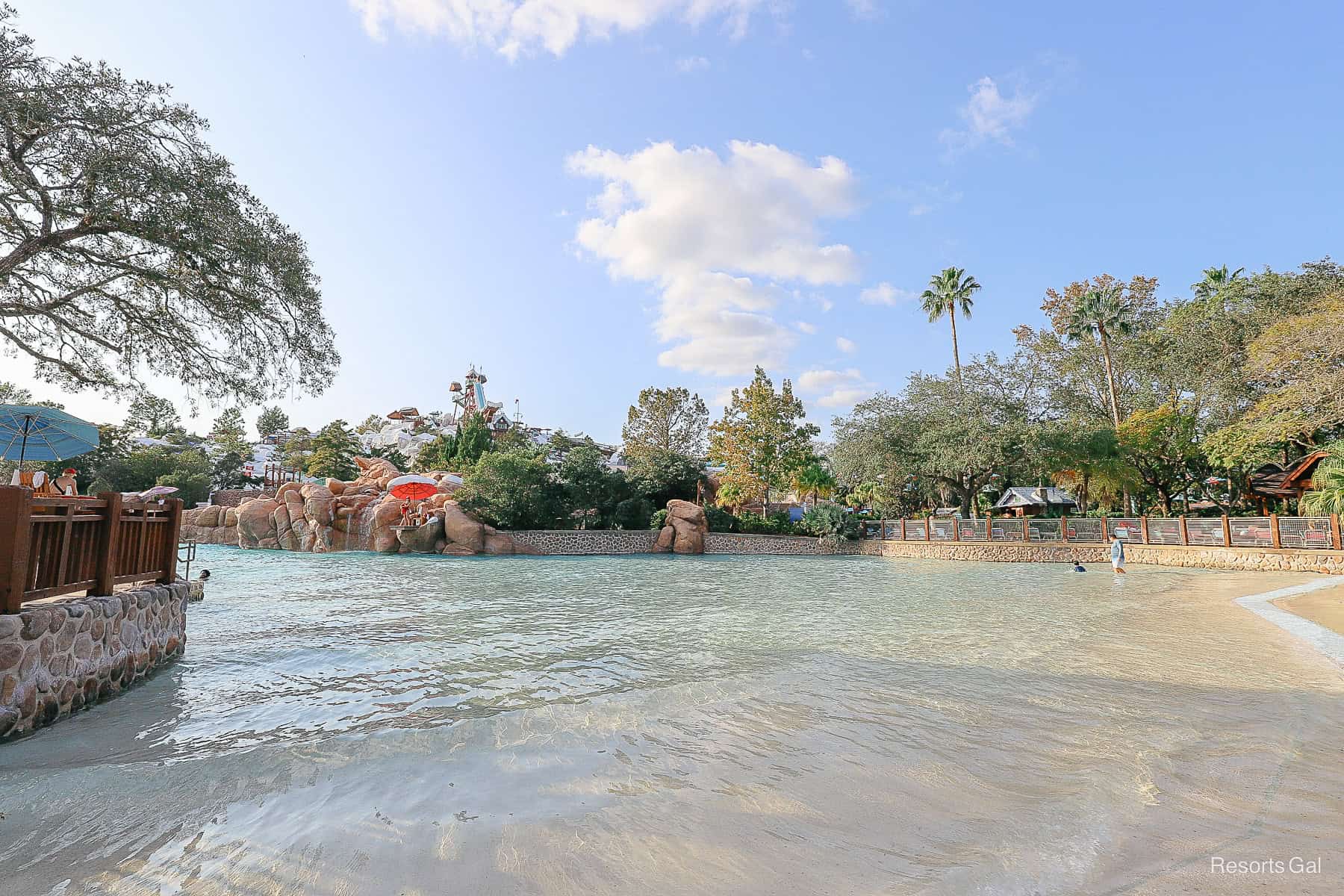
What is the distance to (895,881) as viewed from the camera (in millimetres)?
2902

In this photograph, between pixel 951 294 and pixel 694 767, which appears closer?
pixel 694 767

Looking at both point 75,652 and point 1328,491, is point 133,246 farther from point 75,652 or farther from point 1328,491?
point 1328,491

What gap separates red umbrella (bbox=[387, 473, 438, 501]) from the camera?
93.6ft

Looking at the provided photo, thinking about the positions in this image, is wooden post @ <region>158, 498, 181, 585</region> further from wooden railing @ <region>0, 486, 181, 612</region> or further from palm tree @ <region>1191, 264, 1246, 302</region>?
palm tree @ <region>1191, 264, 1246, 302</region>

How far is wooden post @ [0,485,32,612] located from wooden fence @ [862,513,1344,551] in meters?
26.4

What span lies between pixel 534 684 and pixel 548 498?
24.7 m

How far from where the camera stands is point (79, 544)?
19.1 ft

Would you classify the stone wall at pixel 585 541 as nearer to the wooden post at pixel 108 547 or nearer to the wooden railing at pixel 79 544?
the wooden railing at pixel 79 544

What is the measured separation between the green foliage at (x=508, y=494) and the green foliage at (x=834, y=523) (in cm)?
1317

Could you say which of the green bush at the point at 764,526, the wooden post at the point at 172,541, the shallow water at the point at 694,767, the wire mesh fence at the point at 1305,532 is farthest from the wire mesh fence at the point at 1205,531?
the wooden post at the point at 172,541

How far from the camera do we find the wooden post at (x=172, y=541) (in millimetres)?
7664

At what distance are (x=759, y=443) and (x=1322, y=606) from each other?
75.2 ft

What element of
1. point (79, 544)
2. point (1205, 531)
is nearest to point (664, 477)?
point (1205, 531)

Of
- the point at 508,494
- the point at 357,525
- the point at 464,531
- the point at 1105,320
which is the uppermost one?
the point at 1105,320
